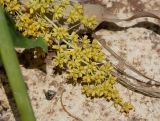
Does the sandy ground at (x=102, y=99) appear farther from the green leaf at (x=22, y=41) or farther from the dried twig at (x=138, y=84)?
the green leaf at (x=22, y=41)

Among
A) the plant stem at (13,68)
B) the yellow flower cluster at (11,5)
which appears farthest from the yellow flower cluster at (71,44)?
the plant stem at (13,68)

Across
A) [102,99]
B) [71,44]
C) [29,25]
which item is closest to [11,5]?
[29,25]

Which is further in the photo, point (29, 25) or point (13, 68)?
point (29, 25)

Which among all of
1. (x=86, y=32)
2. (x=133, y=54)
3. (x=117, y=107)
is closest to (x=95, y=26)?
(x=86, y=32)

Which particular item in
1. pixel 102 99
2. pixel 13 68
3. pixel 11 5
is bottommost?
pixel 102 99

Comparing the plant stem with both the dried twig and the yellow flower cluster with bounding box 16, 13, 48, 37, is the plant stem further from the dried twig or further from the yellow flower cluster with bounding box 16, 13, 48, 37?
the dried twig

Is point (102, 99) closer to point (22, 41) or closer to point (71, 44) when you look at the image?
point (71, 44)
